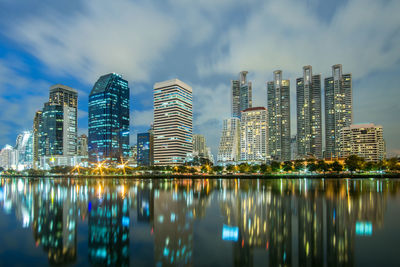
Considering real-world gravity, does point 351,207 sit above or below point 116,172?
above

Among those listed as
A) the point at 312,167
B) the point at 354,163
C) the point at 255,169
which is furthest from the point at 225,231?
the point at 312,167

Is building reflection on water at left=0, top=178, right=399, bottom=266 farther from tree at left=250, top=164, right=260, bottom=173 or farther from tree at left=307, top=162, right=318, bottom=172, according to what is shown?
tree at left=250, top=164, right=260, bottom=173

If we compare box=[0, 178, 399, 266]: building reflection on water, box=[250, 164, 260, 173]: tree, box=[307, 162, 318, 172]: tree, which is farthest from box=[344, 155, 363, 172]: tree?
box=[0, 178, 399, 266]: building reflection on water

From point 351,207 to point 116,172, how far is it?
173577mm

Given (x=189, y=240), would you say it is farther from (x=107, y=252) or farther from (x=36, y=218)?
(x=36, y=218)

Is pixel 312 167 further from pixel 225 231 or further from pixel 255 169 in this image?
pixel 225 231

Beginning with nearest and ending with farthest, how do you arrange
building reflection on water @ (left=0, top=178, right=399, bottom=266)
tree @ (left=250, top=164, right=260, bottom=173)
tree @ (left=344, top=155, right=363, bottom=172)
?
building reflection on water @ (left=0, top=178, right=399, bottom=266) < tree @ (left=344, top=155, right=363, bottom=172) < tree @ (left=250, top=164, right=260, bottom=173)

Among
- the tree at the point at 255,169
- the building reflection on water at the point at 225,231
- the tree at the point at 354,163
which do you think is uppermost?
the building reflection on water at the point at 225,231

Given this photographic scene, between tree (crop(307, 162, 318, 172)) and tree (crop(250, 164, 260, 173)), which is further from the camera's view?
tree (crop(250, 164, 260, 173))

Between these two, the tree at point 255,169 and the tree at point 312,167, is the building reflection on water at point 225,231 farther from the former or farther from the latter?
the tree at point 255,169

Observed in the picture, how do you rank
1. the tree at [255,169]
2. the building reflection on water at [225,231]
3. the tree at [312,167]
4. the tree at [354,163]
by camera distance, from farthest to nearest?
the tree at [255,169], the tree at [312,167], the tree at [354,163], the building reflection on water at [225,231]

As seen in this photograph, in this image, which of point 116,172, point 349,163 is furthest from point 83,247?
point 116,172

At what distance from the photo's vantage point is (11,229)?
23.2 metres

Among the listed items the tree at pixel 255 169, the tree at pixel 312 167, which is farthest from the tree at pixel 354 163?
the tree at pixel 255 169
